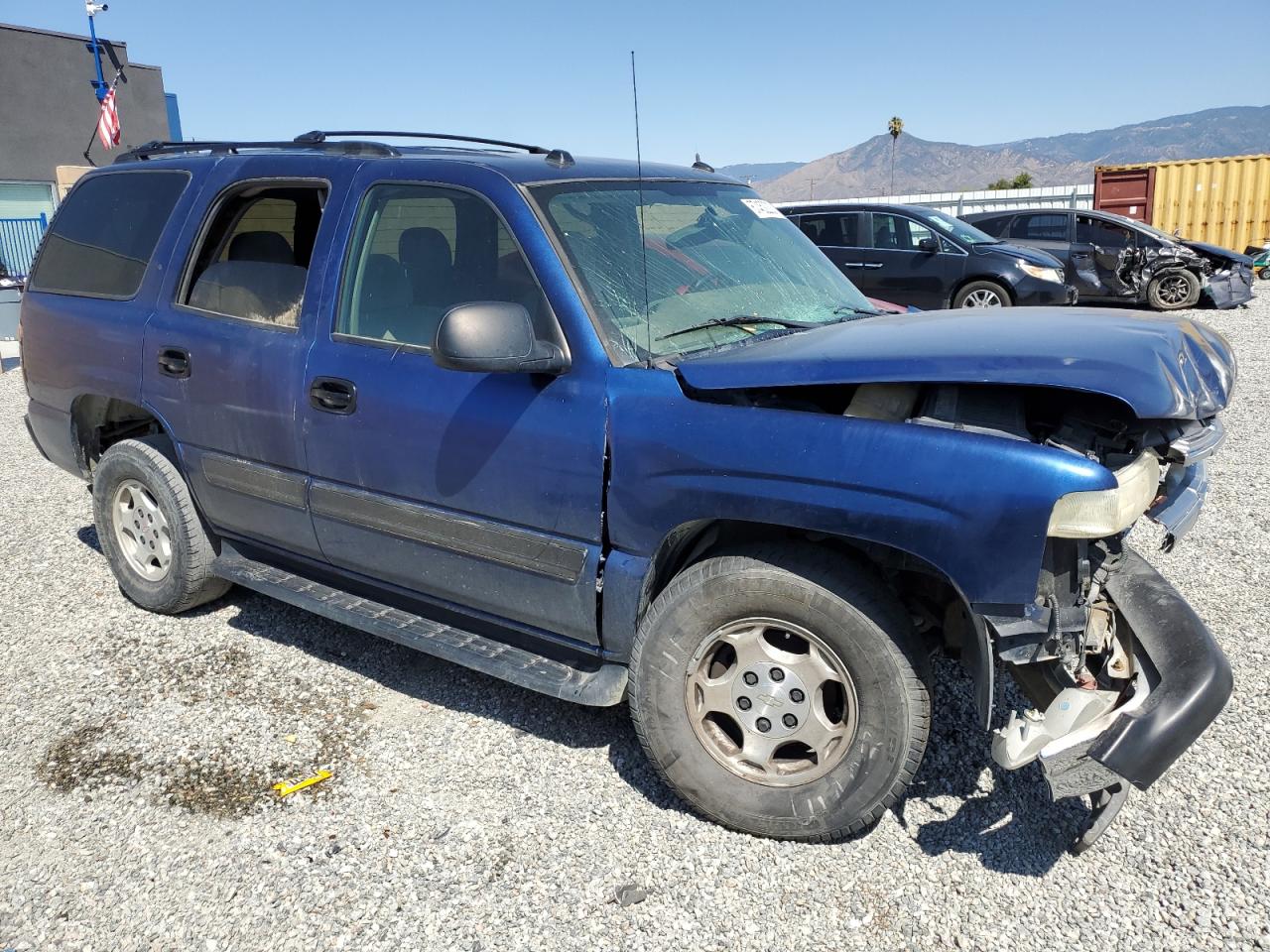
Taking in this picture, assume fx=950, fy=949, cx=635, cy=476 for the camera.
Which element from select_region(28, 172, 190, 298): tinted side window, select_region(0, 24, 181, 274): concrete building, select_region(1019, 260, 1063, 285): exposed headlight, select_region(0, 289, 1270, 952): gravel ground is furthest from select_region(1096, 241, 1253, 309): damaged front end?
select_region(0, 24, 181, 274): concrete building

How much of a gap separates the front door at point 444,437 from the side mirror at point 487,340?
16cm

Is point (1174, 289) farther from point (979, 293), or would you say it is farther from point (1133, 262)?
point (979, 293)

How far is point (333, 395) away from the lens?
3.28 metres

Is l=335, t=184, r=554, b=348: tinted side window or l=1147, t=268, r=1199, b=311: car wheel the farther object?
l=1147, t=268, r=1199, b=311: car wheel

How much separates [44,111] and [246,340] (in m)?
35.8

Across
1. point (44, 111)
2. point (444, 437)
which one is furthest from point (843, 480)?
point (44, 111)

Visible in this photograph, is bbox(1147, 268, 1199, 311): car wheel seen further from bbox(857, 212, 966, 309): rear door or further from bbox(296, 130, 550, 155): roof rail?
bbox(296, 130, 550, 155): roof rail

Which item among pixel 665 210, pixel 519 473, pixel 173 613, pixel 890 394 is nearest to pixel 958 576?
pixel 890 394

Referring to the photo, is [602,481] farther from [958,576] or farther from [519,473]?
[958,576]

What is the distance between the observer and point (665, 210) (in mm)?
3404

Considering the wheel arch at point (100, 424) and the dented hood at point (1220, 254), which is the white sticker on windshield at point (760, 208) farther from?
the dented hood at point (1220, 254)

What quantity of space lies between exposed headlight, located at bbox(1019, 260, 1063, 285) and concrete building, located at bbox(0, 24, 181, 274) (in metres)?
28.9

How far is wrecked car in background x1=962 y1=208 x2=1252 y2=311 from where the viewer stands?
45.1ft

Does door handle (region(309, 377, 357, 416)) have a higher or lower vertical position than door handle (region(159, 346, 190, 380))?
lower
